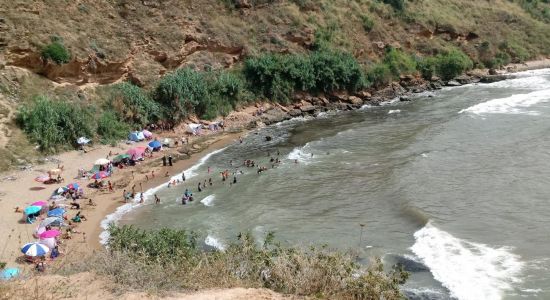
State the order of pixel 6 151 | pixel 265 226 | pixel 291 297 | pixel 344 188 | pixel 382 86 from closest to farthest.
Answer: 1. pixel 291 297
2. pixel 265 226
3. pixel 344 188
4. pixel 6 151
5. pixel 382 86

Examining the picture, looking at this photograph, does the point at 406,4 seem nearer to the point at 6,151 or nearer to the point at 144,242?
the point at 6,151

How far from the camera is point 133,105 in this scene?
42281 millimetres

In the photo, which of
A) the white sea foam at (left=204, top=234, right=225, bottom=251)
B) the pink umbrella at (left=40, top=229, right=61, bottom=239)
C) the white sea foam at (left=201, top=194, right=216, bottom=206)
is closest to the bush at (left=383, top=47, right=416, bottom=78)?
the white sea foam at (left=201, top=194, right=216, bottom=206)

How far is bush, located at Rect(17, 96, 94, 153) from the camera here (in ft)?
116

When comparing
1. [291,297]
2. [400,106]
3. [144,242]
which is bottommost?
[400,106]

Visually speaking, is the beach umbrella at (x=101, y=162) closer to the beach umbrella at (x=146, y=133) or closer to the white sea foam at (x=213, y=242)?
the beach umbrella at (x=146, y=133)

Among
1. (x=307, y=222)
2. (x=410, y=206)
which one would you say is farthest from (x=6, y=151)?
(x=410, y=206)

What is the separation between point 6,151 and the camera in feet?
109

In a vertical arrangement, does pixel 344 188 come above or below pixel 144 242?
below

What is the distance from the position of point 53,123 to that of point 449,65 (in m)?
47.3

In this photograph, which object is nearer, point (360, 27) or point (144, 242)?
point (144, 242)

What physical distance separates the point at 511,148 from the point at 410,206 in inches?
507

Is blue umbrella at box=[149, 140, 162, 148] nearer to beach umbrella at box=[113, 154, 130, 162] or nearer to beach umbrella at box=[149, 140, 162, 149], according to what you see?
beach umbrella at box=[149, 140, 162, 149]

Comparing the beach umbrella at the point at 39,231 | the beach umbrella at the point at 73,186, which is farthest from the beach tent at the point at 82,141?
the beach umbrella at the point at 39,231
